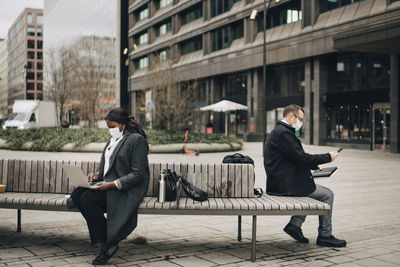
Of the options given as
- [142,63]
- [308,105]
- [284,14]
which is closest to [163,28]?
[142,63]

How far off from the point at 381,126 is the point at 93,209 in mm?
26126

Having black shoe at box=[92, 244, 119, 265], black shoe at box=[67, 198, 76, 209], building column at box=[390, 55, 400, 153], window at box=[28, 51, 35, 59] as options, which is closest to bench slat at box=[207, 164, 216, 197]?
black shoe at box=[92, 244, 119, 265]

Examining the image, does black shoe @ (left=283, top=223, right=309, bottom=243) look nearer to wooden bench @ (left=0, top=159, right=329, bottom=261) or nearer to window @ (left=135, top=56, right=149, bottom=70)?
wooden bench @ (left=0, top=159, right=329, bottom=261)

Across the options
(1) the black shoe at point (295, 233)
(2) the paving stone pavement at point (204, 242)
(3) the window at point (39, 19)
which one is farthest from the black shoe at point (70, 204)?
(3) the window at point (39, 19)

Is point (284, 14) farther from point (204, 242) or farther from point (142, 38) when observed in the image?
point (204, 242)

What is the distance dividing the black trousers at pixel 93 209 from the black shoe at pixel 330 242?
253cm

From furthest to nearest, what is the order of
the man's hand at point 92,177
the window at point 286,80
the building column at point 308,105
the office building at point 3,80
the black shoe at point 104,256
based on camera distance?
the office building at point 3,80 < the window at point 286,80 < the building column at point 308,105 < the man's hand at point 92,177 < the black shoe at point 104,256

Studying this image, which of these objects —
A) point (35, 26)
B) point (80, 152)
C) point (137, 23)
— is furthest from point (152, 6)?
point (35, 26)

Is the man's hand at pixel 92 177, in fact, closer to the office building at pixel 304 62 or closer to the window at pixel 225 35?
the office building at pixel 304 62

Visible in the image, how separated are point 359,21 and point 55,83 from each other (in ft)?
73.1

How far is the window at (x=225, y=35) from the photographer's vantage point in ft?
140

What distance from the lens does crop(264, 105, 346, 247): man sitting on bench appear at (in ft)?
19.0

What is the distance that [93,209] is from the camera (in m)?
5.23

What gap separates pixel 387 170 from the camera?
54.0 feet
